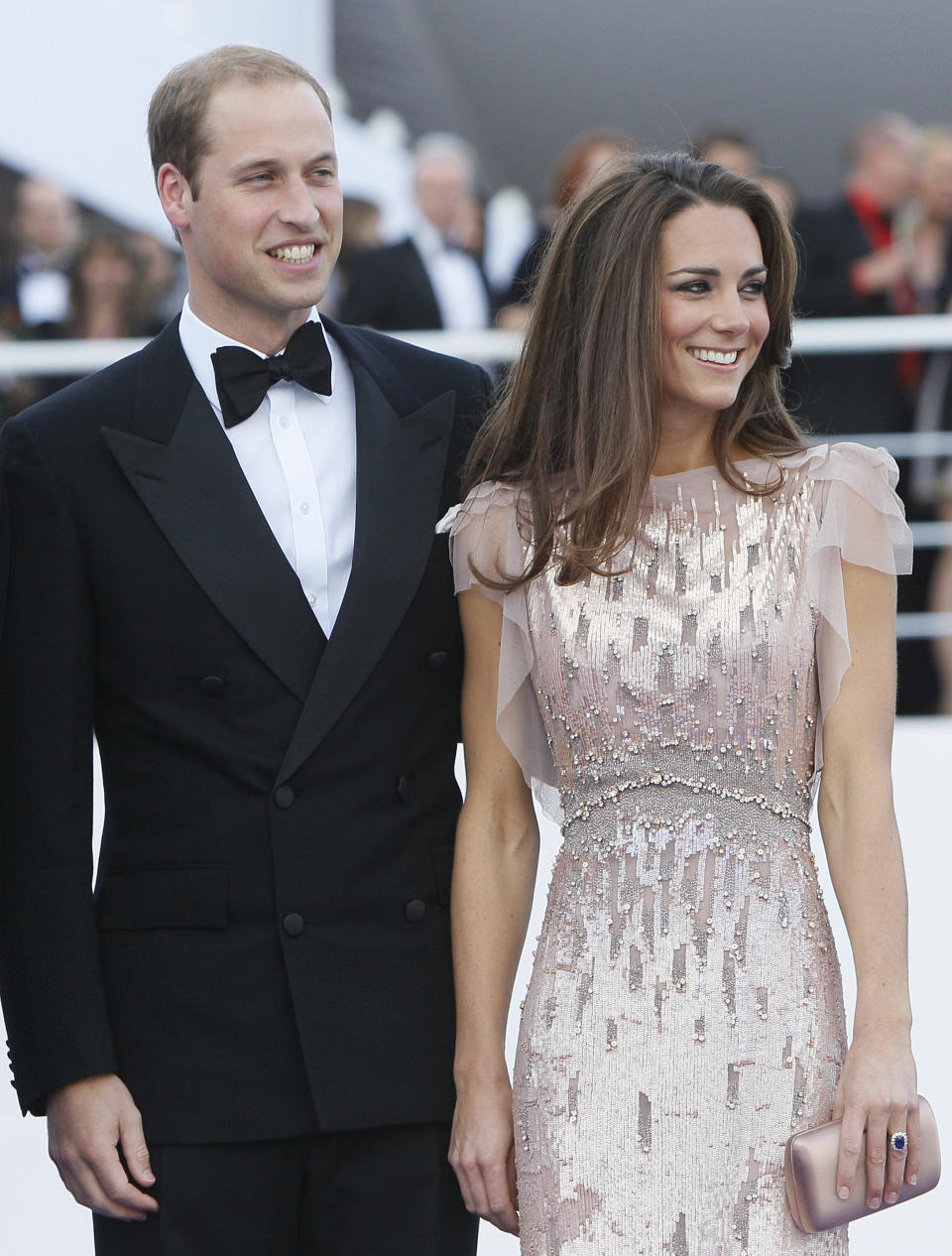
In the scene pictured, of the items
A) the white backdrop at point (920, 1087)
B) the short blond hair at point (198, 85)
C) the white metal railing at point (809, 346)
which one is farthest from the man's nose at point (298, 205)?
the white backdrop at point (920, 1087)

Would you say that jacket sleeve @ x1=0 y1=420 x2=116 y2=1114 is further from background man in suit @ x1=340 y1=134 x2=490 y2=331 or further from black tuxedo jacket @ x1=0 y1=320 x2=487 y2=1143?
background man in suit @ x1=340 y1=134 x2=490 y2=331

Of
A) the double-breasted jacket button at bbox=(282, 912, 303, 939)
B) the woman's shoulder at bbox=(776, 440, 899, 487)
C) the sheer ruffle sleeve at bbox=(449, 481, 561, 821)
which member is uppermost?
the woman's shoulder at bbox=(776, 440, 899, 487)

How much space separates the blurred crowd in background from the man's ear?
2.00 m

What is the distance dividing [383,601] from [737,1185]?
0.78 meters

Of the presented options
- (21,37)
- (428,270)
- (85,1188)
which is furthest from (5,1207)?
(21,37)

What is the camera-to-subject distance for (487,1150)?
86.5 inches

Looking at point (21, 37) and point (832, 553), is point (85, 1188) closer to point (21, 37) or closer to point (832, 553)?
point (832, 553)

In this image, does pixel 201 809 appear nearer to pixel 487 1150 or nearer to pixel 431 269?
pixel 487 1150

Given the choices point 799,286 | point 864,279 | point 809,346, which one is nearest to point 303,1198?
point 809,346

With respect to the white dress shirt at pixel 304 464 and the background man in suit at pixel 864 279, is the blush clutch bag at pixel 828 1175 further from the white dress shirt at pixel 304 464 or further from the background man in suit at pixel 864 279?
the background man in suit at pixel 864 279

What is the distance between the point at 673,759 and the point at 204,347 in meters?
0.78

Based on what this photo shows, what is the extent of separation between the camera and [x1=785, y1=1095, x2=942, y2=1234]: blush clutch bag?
2.01 m

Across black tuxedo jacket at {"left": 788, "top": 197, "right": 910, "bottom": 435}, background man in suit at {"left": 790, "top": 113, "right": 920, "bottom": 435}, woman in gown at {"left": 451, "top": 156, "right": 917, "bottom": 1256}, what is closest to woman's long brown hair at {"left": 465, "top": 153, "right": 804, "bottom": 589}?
woman in gown at {"left": 451, "top": 156, "right": 917, "bottom": 1256}

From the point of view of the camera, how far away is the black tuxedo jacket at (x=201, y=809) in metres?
2.19
